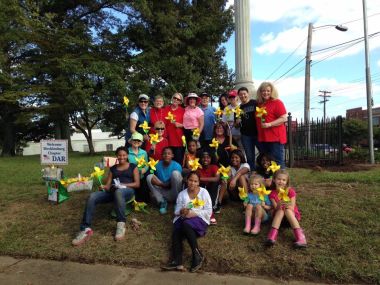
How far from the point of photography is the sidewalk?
4152mm

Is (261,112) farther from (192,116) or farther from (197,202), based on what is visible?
(197,202)

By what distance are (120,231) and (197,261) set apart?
54.0 inches

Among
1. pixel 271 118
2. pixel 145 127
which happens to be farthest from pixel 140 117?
pixel 271 118

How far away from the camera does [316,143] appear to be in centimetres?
1287

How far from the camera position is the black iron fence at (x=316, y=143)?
A: 12.5 meters

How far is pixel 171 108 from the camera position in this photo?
6680 mm

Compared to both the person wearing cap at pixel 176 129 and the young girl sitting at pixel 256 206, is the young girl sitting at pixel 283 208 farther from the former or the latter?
the person wearing cap at pixel 176 129

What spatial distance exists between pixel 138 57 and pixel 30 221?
47.7 feet

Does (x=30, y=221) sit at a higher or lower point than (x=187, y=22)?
lower

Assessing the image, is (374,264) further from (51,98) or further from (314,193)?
(51,98)

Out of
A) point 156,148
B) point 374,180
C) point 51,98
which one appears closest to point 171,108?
point 156,148

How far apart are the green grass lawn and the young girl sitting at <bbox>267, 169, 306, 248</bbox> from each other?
149mm

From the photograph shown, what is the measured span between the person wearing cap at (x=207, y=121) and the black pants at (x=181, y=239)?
2.27 m

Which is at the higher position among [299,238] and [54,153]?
[54,153]
